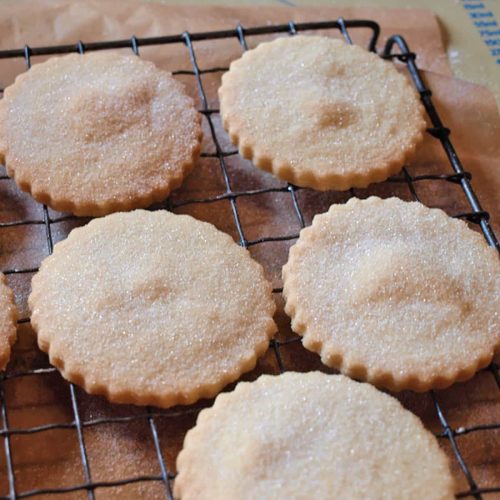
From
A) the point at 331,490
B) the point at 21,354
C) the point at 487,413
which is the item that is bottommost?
the point at 21,354

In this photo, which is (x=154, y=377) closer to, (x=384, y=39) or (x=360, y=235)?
(x=360, y=235)

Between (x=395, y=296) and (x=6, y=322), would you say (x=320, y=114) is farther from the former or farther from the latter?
(x=6, y=322)

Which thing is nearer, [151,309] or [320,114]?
[151,309]

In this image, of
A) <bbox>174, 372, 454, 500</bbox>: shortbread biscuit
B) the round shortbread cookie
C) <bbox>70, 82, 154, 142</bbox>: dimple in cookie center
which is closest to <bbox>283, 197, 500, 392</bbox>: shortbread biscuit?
<bbox>174, 372, 454, 500</bbox>: shortbread biscuit

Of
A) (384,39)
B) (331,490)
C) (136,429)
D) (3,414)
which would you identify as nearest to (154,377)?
(136,429)

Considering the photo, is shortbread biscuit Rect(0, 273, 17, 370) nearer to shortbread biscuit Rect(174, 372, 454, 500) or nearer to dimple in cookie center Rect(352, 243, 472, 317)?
shortbread biscuit Rect(174, 372, 454, 500)

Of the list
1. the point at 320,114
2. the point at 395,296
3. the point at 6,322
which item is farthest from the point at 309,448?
the point at 320,114

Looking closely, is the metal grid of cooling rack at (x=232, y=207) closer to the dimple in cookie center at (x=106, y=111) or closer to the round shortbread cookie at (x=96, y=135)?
the round shortbread cookie at (x=96, y=135)
